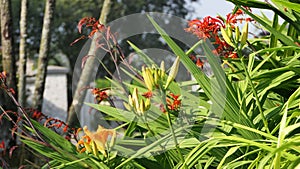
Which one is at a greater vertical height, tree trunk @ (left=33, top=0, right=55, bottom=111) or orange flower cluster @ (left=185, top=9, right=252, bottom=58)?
orange flower cluster @ (left=185, top=9, right=252, bottom=58)

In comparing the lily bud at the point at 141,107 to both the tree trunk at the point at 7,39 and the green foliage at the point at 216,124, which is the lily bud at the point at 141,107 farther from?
the tree trunk at the point at 7,39

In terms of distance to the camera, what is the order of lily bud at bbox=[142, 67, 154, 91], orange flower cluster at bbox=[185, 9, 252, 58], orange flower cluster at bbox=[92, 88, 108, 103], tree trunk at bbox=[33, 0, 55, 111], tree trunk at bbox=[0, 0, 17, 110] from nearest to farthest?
lily bud at bbox=[142, 67, 154, 91] → orange flower cluster at bbox=[185, 9, 252, 58] → orange flower cluster at bbox=[92, 88, 108, 103] → tree trunk at bbox=[0, 0, 17, 110] → tree trunk at bbox=[33, 0, 55, 111]

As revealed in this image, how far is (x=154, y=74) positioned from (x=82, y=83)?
2.36 meters

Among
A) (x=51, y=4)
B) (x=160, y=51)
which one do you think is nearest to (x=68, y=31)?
(x=51, y=4)

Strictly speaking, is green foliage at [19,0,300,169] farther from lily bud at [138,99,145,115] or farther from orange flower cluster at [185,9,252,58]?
orange flower cluster at [185,9,252,58]

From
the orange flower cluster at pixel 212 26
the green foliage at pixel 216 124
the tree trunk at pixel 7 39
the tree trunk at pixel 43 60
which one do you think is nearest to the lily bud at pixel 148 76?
the green foliage at pixel 216 124

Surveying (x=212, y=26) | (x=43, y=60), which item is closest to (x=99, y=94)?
(x=212, y=26)

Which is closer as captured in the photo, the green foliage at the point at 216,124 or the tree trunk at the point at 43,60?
the green foliage at the point at 216,124

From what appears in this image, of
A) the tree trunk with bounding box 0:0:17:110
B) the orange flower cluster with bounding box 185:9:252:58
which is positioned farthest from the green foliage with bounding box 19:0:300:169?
the tree trunk with bounding box 0:0:17:110

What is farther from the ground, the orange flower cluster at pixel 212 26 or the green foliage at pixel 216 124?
the orange flower cluster at pixel 212 26

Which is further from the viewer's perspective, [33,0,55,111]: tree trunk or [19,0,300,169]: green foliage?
[33,0,55,111]: tree trunk

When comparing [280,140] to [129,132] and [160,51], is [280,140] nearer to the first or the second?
[129,132]

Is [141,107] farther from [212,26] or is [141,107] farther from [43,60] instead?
[43,60]

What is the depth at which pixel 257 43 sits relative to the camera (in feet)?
5.26
